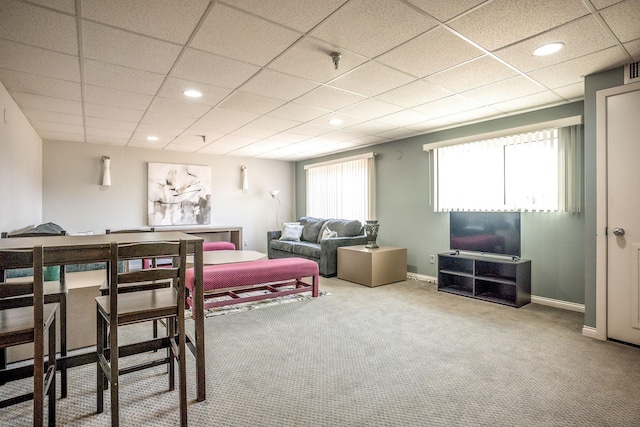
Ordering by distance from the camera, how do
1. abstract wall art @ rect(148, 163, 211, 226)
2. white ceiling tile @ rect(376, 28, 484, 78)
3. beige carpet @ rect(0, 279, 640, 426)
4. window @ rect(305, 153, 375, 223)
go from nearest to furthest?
beige carpet @ rect(0, 279, 640, 426), white ceiling tile @ rect(376, 28, 484, 78), window @ rect(305, 153, 375, 223), abstract wall art @ rect(148, 163, 211, 226)

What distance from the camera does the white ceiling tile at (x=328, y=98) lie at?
3336 mm

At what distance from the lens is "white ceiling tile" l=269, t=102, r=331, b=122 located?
3838mm

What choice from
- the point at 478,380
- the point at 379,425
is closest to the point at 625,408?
the point at 478,380

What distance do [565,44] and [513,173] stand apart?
2.06 m

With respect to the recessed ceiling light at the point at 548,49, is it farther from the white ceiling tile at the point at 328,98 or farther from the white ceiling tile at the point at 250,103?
the white ceiling tile at the point at 250,103

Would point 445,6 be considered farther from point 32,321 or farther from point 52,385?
point 52,385

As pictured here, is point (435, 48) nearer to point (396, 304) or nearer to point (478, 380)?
point (478, 380)

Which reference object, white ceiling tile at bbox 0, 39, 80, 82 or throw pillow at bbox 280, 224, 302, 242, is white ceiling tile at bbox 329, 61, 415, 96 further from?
throw pillow at bbox 280, 224, 302, 242

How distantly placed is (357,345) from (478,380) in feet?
3.06

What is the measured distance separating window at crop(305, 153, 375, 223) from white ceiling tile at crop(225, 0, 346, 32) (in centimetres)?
411

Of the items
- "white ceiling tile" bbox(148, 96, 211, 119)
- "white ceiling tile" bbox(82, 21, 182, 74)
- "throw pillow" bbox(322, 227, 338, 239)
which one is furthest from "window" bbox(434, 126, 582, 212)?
"white ceiling tile" bbox(82, 21, 182, 74)

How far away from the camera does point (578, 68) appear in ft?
9.19

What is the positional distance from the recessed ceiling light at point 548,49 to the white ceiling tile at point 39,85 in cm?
388

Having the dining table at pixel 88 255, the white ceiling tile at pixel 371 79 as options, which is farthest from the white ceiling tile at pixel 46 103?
the white ceiling tile at pixel 371 79
